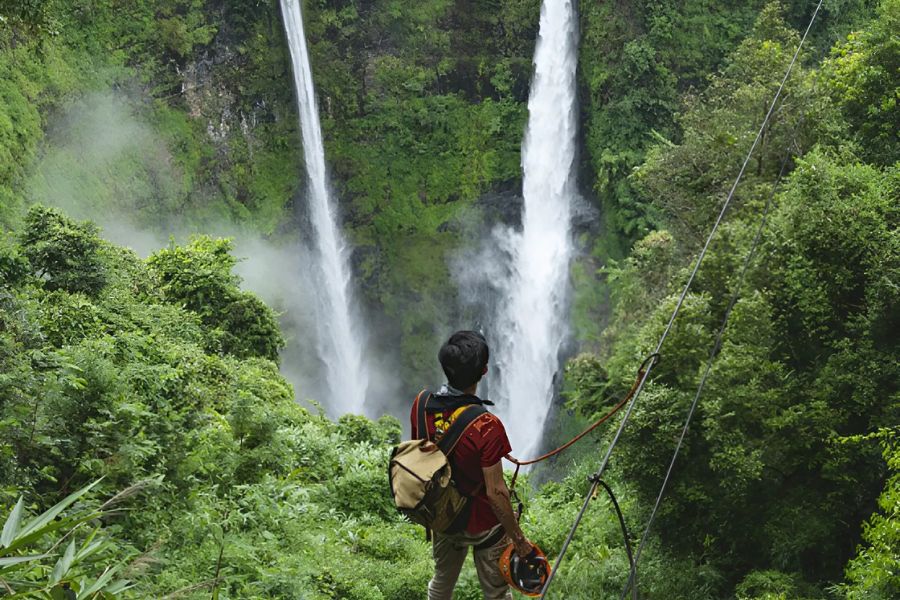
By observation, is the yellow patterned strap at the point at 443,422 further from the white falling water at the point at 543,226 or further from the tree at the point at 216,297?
the white falling water at the point at 543,226

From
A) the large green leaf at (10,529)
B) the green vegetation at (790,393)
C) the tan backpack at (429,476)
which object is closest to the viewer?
the large green leaf at (10,529)

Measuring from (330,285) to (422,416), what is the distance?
22.7 meters

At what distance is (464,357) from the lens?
283 cm

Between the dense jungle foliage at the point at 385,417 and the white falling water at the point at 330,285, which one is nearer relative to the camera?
the dense jungle foliage at the point at 385,417

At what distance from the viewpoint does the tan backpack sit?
2.78 meters

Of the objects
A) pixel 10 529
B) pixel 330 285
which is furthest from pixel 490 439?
pixel 330 285

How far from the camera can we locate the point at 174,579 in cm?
407

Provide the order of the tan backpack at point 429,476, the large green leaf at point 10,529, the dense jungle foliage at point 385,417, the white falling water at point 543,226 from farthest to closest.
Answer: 1. the white falling water at point 543,226
2. the dense jungle foliage at point 385,417
3. the tan backpack at point 429,476
4. the large green leaf at point 10,529

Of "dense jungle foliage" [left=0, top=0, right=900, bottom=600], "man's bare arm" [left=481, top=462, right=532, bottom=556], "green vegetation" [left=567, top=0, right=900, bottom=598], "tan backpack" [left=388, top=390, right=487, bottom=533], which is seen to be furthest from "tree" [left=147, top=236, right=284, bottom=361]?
"man's bare arm" [left=481, top=462, right=532, bottom=556]

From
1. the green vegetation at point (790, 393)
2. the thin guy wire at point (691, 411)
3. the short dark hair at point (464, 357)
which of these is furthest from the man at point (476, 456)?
the green vegetation at point (790, 393)

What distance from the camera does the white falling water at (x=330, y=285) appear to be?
24844 mm

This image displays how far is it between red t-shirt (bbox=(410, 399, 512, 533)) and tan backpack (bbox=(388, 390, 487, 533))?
0.07 feet

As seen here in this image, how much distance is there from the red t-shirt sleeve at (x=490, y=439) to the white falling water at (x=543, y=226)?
21.5 meters

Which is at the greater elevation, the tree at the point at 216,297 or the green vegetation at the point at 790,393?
the tree at the point at 216,297
